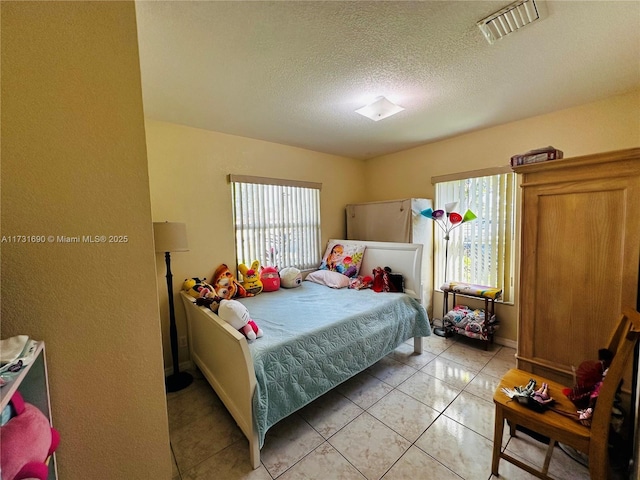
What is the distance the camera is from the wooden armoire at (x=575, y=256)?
1.23 metres

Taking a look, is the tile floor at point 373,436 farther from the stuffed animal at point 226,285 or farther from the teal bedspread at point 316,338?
the stuffed animal at point 226,285

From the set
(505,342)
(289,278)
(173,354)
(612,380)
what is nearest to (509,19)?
(612,380)

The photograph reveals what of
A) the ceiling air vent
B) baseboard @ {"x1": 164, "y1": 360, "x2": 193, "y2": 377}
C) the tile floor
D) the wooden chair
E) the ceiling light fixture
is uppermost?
the ceiling air vent

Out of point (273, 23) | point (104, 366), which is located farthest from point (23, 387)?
point (273, 23)

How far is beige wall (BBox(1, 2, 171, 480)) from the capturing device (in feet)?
2.85

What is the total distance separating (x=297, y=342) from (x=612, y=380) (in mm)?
1511

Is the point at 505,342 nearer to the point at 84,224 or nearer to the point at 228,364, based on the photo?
the point at 228,364

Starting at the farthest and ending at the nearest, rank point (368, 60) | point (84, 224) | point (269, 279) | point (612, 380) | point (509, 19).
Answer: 1. point (269, 279)
2. point (368, 60)
3. point (509, 19)
4. point (612, 380)
5. point (84, 224)

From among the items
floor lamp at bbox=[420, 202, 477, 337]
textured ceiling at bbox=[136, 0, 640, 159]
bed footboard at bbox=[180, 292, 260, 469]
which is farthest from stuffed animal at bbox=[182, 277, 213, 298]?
floor lamp at bbox=[420, 202, 477, 337]

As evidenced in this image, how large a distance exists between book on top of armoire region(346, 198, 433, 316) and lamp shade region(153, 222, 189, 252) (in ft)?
7.10

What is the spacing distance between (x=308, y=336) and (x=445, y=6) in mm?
1972

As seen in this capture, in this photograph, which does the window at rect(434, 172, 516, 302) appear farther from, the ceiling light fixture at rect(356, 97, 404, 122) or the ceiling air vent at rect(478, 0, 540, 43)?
the ceiling air vent at rect(478, 0, 540, 43)

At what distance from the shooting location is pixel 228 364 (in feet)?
5.50

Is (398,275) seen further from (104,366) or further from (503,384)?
(104,366)
